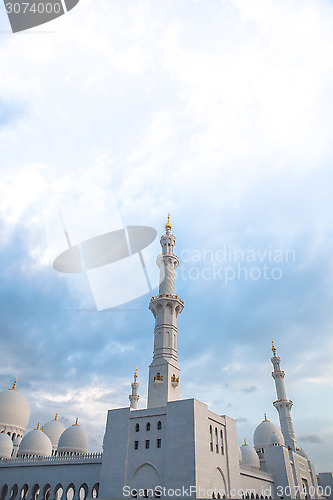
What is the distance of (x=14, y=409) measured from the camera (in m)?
49.1

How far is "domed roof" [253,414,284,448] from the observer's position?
50.1 m

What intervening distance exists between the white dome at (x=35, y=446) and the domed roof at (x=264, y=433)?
28.4 meters

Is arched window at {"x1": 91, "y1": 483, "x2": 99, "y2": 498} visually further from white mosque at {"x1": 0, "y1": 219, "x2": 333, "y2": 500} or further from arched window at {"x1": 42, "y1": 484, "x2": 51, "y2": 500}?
arched window at {"x1": 42, "y1": 484, "x2": 51, "y2": 500}

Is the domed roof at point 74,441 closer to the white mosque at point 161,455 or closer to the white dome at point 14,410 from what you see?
the white mosque at point 161,455

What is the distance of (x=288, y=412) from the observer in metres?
54.4

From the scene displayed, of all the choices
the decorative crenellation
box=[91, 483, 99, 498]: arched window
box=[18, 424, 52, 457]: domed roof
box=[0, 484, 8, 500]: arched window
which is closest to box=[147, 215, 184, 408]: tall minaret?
the decorative crenellation

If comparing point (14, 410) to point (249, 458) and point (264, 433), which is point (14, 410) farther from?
point (264, 433)

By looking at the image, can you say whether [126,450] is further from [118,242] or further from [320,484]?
[320,484]

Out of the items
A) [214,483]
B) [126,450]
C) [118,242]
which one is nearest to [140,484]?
[126,450]

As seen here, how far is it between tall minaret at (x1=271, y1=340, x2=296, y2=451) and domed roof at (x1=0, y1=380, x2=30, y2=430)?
37.4 meters

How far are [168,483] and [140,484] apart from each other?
2934 mm

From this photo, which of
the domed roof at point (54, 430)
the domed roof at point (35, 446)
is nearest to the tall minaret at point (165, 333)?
the domed roof at point (35, 446)

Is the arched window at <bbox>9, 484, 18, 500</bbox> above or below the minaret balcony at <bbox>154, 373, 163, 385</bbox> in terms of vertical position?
below

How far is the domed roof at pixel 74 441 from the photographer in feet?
134
